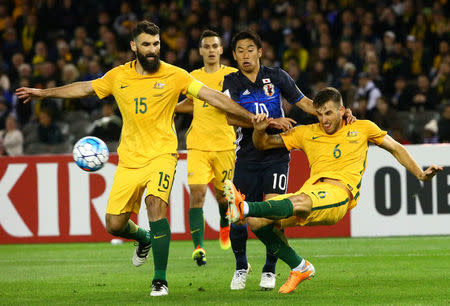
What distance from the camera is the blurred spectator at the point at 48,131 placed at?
16.7 m

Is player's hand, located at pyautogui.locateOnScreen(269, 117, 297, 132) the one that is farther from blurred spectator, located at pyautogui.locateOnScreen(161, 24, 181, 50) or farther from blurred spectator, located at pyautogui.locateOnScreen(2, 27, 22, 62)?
blurred spectator, located at pyautogui.locateOnScreen(2, 27, 22, 62)

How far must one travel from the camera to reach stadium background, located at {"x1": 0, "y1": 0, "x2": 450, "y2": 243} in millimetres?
13891

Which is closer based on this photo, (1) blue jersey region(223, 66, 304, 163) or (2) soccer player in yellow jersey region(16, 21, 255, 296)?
(2) soccer player in yellow jersey region(16, 21, 255, 296)

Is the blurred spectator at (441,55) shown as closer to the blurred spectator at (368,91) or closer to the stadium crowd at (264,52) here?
the stadium crowd at (264,52)

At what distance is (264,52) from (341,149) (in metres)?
10.2

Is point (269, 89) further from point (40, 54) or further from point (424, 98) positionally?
point (40, 54)

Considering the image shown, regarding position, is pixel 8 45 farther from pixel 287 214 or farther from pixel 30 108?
pixel 287 214

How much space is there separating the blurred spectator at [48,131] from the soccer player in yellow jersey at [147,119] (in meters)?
8.58

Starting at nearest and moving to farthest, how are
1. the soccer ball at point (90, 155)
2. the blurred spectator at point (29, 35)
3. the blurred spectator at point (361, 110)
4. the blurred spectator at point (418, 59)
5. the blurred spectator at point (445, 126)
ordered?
1. the soccer ball at point (90, 155)
2. the blurred spectator at point (445, 126)
3. the blurred spectator at point (361, 110)
4. the blurred spectator at point (418, 59)
5. the blurred spectator at point (29, 35)

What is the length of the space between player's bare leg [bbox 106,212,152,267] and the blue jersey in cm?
134

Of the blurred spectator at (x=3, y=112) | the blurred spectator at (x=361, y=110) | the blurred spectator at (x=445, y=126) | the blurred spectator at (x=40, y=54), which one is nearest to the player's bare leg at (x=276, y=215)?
the blurred spectator at (x=445, y=126)

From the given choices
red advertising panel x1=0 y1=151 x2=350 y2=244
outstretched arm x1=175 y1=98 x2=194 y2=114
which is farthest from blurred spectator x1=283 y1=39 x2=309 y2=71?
outstretched arm x1=175 y1=98 x2=194 y2=114

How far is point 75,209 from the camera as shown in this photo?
13.9 meters

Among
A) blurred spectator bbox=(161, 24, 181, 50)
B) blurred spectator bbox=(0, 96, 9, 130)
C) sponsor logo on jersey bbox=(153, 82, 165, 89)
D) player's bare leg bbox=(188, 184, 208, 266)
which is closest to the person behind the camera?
sponsor logo on jersey bbox=(153, 82, 165, 89)
